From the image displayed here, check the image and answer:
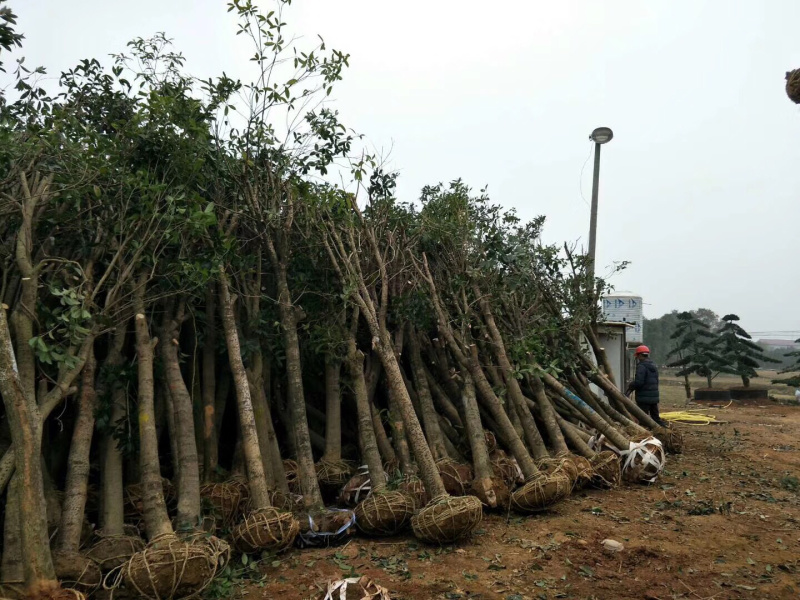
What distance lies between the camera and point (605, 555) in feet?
17.8

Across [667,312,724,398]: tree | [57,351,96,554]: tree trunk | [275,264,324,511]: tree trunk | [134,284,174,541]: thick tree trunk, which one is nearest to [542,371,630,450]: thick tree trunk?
[275,264,324,511]: tree trunk

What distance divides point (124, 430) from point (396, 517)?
286 cm

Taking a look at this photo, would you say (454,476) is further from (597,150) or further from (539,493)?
(597,150)

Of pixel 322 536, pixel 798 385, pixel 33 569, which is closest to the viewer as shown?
pixel 33 569

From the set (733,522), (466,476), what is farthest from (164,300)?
(733,522)

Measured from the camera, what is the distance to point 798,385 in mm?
21859

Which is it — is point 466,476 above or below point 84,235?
below

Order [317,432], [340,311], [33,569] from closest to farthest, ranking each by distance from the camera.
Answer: [33,569] < [340,311] < [317,432]

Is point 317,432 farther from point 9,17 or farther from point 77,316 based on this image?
point 9,17

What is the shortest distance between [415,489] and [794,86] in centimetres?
478

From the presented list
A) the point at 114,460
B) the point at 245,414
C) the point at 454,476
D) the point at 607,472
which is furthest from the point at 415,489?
the point at 114,460

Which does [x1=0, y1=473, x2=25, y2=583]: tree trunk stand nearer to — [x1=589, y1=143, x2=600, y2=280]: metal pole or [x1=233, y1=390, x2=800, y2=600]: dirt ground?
[x1=233, y1=390, x2=800, y2=600]: dirt ground

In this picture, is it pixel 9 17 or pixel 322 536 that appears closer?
pixel 9 17

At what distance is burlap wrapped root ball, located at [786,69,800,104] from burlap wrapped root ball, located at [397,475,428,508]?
461 cm
